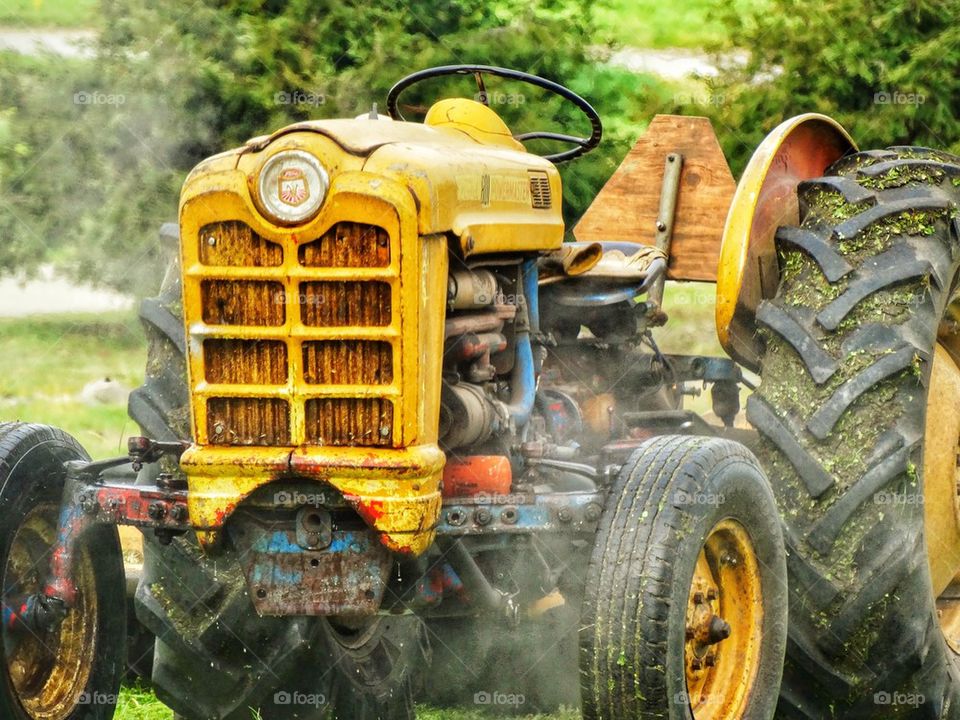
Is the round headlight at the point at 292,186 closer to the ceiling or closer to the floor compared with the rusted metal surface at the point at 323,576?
closer to the ceiling

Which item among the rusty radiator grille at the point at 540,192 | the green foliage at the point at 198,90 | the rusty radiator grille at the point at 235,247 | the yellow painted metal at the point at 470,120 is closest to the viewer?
the rusty radiator grille at the point at 235,247

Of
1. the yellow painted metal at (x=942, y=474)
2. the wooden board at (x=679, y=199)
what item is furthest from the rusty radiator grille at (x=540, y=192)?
the wooden board at (x=679, y=199)

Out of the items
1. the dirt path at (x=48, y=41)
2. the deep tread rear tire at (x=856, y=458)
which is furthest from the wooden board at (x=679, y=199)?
the dirt path at (x=48, y=41)

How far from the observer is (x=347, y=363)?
437cm

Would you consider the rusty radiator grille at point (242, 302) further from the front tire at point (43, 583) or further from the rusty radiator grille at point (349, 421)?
the front tire at point (43, 583)

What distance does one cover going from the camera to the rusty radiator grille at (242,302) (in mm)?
4387

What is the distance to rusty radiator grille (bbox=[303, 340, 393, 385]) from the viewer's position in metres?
4.35

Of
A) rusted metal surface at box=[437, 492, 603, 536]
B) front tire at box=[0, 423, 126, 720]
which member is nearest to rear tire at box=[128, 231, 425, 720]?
front tire at box=[0, 423, 126, 720]

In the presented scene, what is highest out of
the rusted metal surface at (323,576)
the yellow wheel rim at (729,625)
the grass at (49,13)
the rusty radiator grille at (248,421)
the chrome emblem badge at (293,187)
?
the grass at (49,13)

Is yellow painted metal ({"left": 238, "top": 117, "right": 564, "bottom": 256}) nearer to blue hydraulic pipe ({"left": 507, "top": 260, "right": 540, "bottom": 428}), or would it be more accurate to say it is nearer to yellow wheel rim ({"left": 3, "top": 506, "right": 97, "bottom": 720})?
blue hydraulic pipe ({"left": 507, "top": 260, "right": 540, "bottom": 428})

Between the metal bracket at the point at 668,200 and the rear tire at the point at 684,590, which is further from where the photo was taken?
the metal bracket at the point at 668,200

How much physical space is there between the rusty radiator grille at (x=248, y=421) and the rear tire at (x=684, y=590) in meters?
0.92

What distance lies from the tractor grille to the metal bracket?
2.84m

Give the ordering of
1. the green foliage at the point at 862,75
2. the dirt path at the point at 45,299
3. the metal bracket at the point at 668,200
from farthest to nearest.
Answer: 1. the dirt path at the point at 45,299
2. the green foliage at the point at 862,75
3. the metal bracket at the point at 668,200
